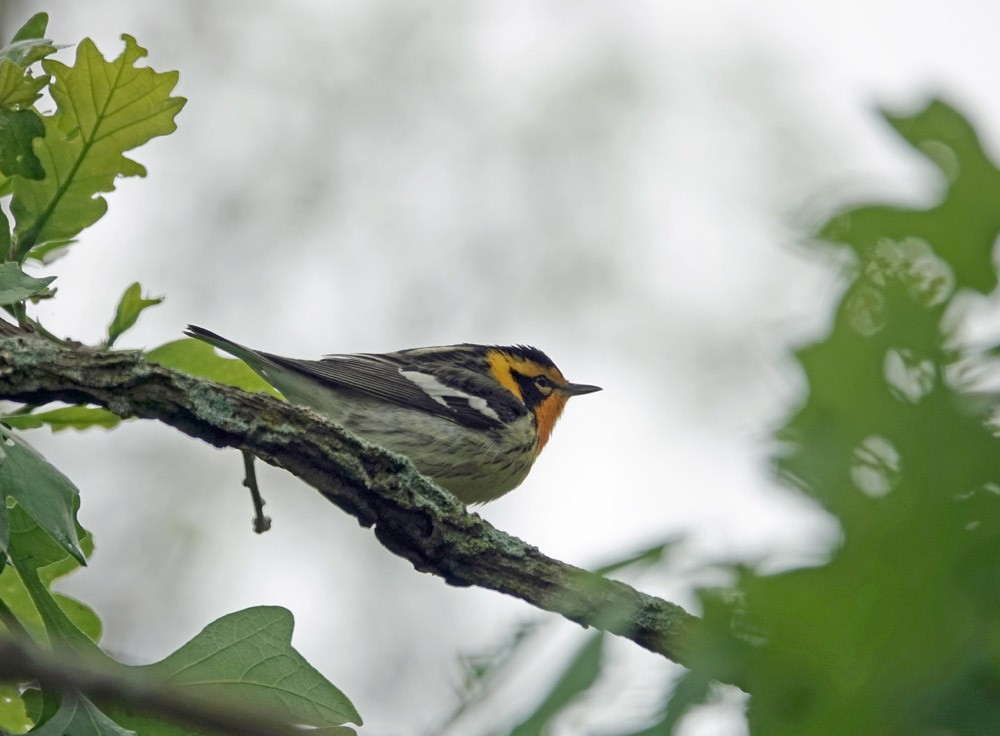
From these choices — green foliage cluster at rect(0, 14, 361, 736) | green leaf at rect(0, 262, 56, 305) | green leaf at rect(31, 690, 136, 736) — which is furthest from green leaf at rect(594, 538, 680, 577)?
green leaf at rect(0, 262, 56, 305)

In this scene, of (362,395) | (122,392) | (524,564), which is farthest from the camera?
(362,395)

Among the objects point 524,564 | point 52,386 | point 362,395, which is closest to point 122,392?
point 52,386

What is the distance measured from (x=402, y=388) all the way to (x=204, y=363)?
3288mm

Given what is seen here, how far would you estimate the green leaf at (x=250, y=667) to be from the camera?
253cm

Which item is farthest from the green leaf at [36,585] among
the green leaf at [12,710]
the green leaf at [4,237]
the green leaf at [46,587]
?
the green leaf at [4,237]

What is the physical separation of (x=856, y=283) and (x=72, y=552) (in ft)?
6.47

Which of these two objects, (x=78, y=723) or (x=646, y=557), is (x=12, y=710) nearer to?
(x=78, y=723)

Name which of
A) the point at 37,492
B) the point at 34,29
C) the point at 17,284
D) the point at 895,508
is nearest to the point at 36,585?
the point at 37,492

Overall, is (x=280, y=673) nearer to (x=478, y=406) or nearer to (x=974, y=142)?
(x=974, y=142)

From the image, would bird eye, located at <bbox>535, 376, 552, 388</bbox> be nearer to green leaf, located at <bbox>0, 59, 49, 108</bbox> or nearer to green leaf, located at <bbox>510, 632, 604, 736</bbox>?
green leaf, located at <bbox>0, 59, 49, 108</bbox>

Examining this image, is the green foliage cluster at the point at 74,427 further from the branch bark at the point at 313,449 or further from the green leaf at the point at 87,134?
the branch bark at the point at 313,449

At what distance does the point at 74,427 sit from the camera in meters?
3.07

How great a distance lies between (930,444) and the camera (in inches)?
36.9

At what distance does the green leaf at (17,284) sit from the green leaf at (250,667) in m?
0.85
